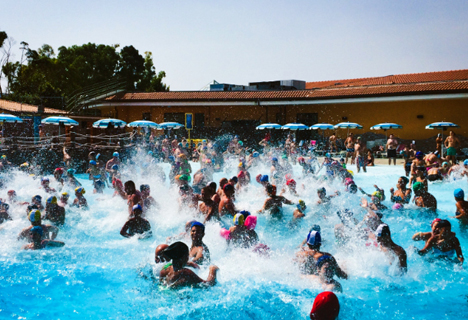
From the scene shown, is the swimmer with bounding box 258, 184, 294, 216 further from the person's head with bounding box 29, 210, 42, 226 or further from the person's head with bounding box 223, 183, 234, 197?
the person's head with bounding box 29, 210, 42, 226

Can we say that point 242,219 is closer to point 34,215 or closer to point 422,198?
point 34,215

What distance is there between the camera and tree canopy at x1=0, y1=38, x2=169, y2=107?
39.0 meters

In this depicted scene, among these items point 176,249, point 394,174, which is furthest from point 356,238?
point 394,174

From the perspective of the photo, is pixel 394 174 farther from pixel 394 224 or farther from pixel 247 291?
pixel 247 291

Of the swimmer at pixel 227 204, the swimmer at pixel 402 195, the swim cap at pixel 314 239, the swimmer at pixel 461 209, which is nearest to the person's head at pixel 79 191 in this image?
the swimmer at pixel 227 204

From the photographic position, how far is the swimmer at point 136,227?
24.3 ft

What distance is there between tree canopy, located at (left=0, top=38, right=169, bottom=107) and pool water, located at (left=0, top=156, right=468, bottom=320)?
1294 inches

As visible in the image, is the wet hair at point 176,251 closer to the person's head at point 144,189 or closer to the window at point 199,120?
the person's head at point 144,189

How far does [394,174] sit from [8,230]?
45.8 feet

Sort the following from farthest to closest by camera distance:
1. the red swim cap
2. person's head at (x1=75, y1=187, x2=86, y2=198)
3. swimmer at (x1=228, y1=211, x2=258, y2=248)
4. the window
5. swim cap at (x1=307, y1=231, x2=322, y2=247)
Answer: the window < person's head at (x1=75, y1=187, x2=86, y2=198) < swimmer at (x1=228, y1=211, x2=258, y2=248) < swim cap at (x1=307, y1=231, x2=322, y2=247) < the red swim cap

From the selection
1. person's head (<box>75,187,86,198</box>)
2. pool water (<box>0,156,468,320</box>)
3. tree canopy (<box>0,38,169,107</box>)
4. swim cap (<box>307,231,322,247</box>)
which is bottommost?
pool water (<box>0,156,468,320</box>)

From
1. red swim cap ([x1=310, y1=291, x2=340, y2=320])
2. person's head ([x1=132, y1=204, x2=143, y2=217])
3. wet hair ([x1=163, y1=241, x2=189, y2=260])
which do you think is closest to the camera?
red swim cap ([x1=310, y1=291, x2=340, y2=320])

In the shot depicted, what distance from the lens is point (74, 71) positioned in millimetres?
42344

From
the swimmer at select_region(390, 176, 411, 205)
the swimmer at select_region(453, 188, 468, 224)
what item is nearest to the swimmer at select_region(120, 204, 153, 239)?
the swimmer at select_region(390, 176, 411, 205)
